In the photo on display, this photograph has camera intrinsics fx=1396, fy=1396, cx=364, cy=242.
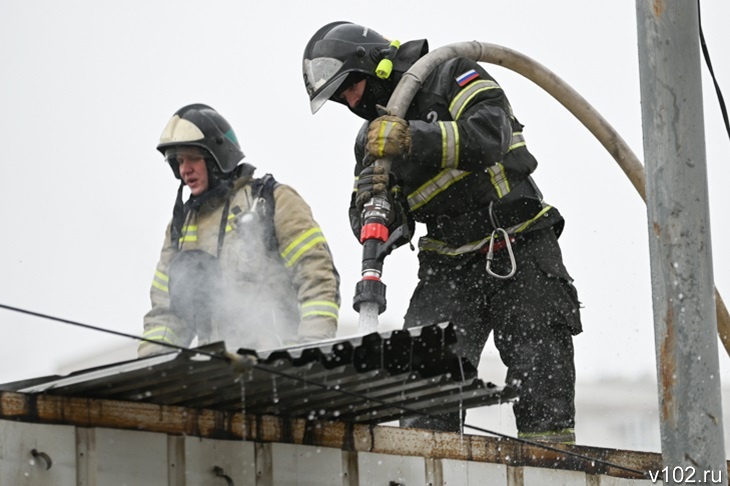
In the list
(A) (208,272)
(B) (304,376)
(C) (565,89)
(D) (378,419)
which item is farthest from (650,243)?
(C) (565,89)

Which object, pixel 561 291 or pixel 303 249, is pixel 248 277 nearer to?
pixel 303 249

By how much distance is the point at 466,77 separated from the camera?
636 centimetres

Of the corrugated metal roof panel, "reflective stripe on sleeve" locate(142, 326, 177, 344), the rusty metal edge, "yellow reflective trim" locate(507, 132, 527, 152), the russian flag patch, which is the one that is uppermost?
the russian flag patch

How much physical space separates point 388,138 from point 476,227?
83 centimetres

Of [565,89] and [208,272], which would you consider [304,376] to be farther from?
[565,89]

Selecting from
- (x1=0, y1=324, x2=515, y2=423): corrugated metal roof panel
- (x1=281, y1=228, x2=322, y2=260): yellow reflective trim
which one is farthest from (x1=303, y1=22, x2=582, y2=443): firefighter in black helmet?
(x1=0, y1=324, x2=515, y2=423): corrugated metal roof panel

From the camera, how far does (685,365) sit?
13.7ft

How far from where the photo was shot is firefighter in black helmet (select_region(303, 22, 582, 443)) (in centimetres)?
637

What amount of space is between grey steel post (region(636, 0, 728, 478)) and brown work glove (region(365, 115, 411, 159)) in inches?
67.2

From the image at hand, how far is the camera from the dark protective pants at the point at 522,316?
639 cm

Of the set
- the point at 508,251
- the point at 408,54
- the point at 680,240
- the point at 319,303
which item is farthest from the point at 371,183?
the point at 680,240

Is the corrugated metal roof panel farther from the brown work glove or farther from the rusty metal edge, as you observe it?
the brown work glove

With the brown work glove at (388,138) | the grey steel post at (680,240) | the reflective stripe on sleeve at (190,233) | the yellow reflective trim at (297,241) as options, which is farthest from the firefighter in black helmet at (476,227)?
the grey steel post at (680,240)

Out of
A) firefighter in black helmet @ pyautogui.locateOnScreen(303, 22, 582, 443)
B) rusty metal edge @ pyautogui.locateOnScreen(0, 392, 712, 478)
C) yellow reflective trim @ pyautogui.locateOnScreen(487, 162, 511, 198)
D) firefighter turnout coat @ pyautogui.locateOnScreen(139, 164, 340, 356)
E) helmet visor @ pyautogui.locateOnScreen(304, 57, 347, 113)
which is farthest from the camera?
helmet visor @ pyautogui.locateOnScreen(304, 57, 347, 113)
